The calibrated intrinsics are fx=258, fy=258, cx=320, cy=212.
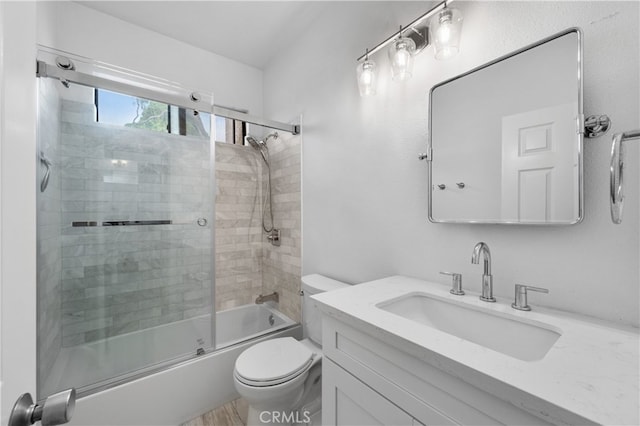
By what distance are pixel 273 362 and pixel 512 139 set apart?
1496 mm

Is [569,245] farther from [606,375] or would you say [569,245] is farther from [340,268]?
[340,268]

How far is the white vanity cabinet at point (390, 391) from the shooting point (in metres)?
0.58

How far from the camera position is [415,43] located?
126 centimetres

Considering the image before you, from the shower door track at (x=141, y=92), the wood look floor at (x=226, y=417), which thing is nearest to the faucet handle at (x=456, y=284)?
the wood look floor at (x=226, y=417)

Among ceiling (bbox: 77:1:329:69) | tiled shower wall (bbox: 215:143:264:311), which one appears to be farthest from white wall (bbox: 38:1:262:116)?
tiled shower wall (bbox: 215:143:264:311)

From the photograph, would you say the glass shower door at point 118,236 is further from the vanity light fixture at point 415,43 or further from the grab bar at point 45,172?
the vanity light fixture at point 415,43

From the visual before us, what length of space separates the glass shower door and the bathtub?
0.01m

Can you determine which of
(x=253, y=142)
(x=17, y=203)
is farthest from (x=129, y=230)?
(x=17, y=203)

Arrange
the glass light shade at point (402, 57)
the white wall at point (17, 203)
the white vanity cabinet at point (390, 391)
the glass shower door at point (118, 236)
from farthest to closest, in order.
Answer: the glass shower door at point (118, 236) < the glass light shade at point (402, 57) < the white vanity cabinet at point (390, 391) < the white wall at point (17, 203)

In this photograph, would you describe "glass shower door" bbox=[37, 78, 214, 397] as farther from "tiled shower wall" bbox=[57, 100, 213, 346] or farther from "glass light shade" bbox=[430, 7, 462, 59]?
"glass light shade" bbox=[430, 7, 462, 59]

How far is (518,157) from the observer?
3.16 feet

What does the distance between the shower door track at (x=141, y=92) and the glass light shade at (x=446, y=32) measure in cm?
121

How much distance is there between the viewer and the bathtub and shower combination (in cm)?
140

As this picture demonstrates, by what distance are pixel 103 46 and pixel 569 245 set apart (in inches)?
117
